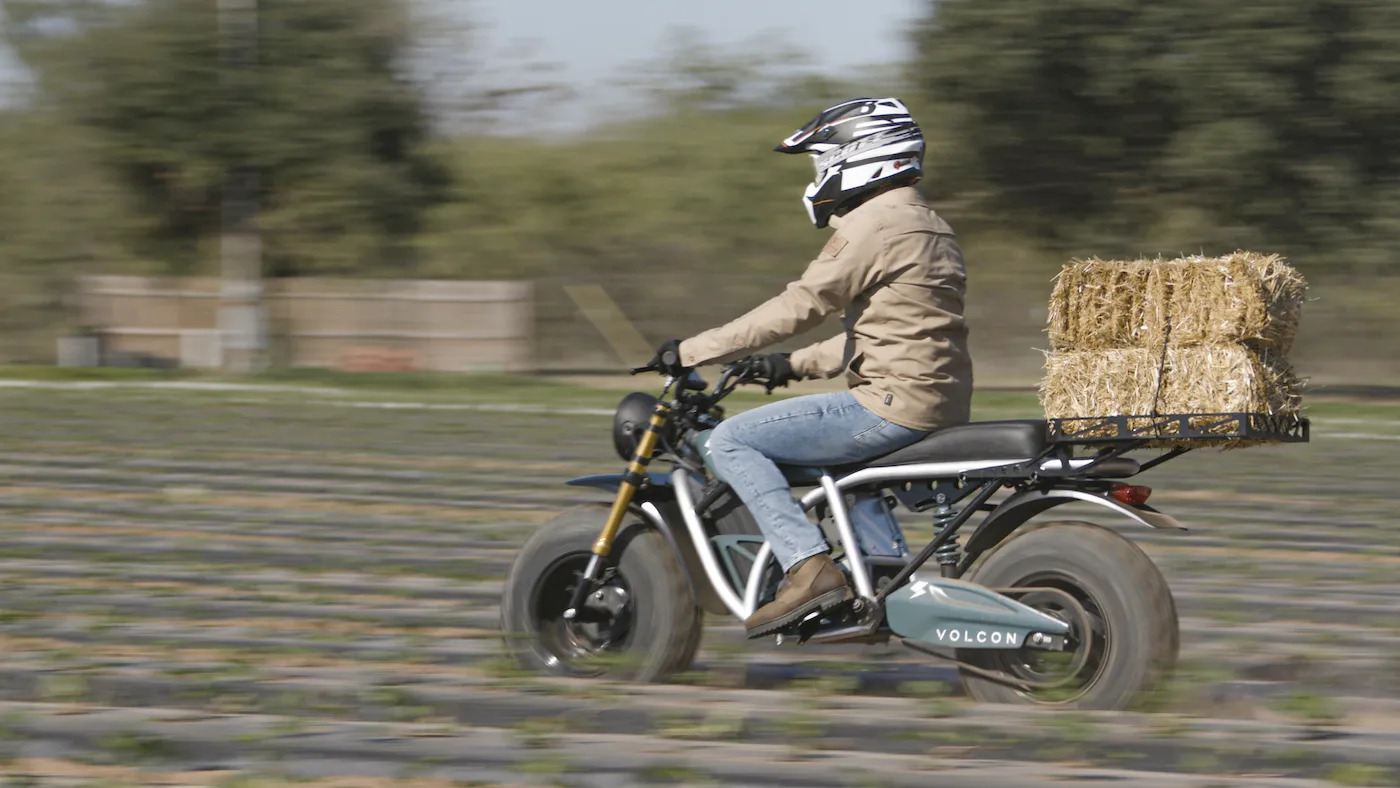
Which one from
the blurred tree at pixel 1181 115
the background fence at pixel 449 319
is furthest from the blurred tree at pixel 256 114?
the blurred tree at pixel 1181 115

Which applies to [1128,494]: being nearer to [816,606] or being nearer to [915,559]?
[915,559]

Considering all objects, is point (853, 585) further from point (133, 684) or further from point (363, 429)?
point (363, 429)

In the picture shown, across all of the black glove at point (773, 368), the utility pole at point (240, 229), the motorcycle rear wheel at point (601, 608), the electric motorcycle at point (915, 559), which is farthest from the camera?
the utility pole at point (240, 229)

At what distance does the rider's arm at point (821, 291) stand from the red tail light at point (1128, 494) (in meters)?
1.01

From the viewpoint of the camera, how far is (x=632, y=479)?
21.3ft

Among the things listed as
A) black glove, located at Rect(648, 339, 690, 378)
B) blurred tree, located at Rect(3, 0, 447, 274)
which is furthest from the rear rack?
blurred tree, located at Rect(3, 0, 447, 274)

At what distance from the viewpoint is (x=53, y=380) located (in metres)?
26.7

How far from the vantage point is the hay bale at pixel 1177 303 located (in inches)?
229

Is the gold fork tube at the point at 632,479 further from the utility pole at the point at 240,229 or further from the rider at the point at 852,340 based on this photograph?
the utility pole at the point at 240,229

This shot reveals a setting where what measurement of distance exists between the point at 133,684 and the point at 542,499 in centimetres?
611

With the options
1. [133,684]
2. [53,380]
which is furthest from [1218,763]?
[53,380]

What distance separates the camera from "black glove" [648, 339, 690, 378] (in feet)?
20.5

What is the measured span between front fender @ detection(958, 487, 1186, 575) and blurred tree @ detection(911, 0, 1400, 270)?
71.4ft

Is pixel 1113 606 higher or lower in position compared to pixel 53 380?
higher
